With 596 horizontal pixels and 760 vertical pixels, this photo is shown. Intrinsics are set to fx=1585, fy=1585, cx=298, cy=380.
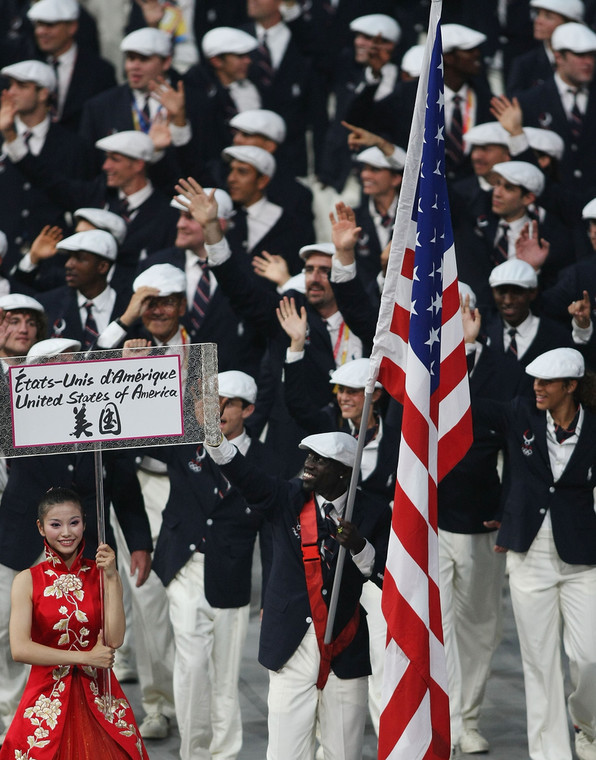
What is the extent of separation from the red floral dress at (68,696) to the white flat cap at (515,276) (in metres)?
3.68

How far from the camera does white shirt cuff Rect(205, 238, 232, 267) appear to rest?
9.63 m

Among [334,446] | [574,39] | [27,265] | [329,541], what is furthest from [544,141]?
[329,541]

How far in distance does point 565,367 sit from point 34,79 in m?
5.45

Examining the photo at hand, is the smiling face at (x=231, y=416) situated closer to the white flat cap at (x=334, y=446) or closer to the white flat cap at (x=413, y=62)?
the white flat cap at (x=334, y=446)

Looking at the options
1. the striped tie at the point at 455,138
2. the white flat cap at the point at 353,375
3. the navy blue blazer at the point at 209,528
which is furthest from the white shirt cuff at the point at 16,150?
the white flat cap at the point at 353,375

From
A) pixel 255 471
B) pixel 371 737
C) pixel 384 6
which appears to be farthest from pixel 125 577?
pixel 384 6

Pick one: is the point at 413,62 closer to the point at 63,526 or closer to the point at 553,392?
the point at 553,392

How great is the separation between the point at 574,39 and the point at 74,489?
220 inches

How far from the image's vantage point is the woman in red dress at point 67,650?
6.53 m

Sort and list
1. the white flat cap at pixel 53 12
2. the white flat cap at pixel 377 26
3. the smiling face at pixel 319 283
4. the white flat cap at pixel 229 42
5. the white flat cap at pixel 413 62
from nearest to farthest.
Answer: the smiling face at pixel 319 283, the white flat cap at pixel 413 62, the white flat cap at pixel 229 42, the white flat cap at pixel 377 26, the white flat cap at pixel 53 12

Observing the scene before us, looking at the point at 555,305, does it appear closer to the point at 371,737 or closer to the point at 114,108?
the point at 371,737

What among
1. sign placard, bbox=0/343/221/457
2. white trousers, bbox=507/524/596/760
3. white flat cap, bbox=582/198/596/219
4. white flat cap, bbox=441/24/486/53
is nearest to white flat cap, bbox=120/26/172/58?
white flat cap, bbox=441/24/486/53

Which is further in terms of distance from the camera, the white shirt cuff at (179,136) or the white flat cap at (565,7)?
the white flat cap at (565,7)

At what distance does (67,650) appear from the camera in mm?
6633
